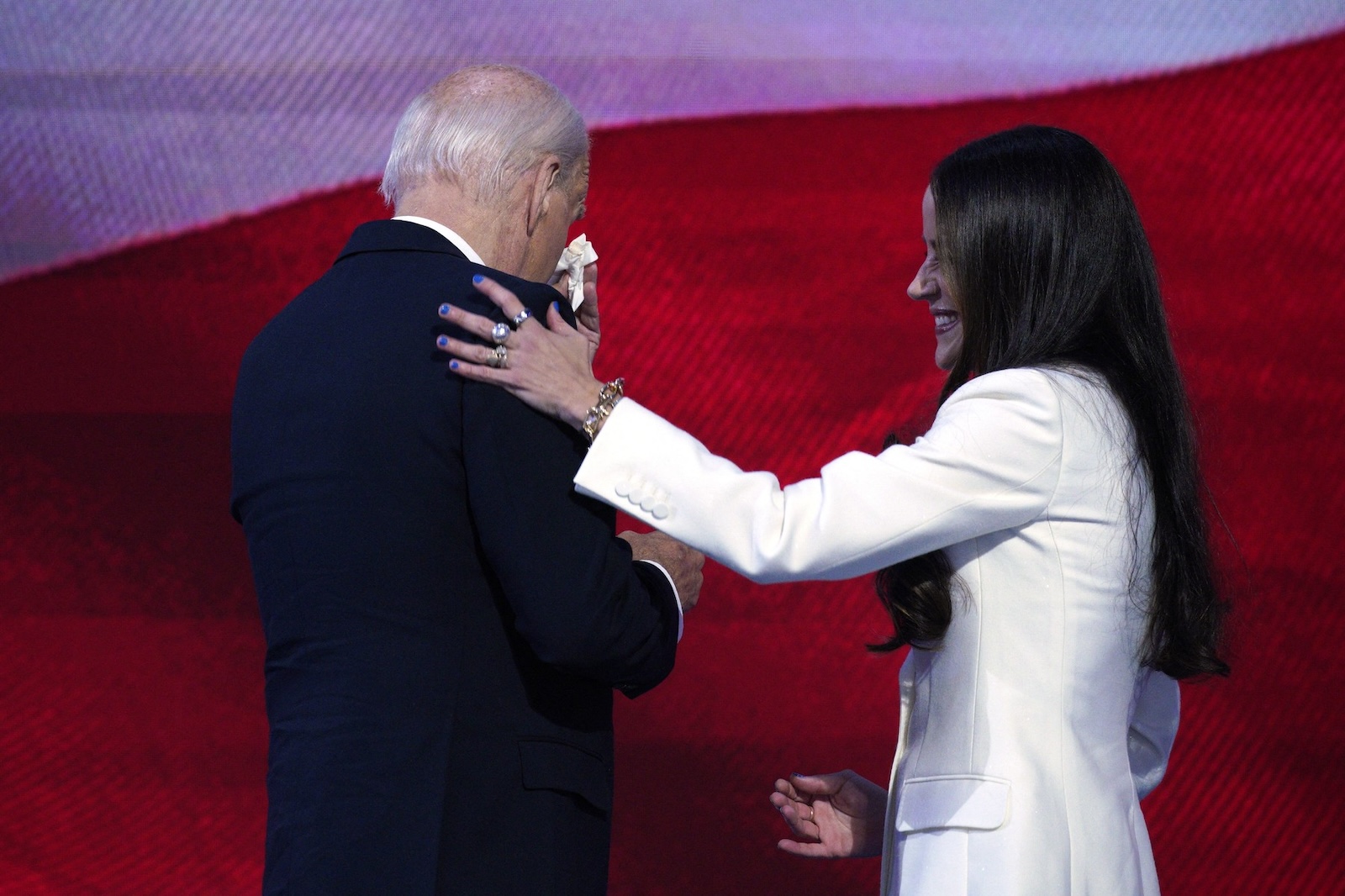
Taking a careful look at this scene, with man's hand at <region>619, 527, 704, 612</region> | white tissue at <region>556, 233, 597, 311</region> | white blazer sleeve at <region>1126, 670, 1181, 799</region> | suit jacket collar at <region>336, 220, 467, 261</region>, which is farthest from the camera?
white tissue at <region>556, 233, 597, 311</region>

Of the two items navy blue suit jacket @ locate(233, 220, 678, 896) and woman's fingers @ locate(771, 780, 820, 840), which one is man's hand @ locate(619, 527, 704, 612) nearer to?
navy blue suit jacket @ locate(233, 220, 678, 896)

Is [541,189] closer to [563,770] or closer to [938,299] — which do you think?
[938,299]

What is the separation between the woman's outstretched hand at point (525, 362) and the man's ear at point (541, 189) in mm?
212

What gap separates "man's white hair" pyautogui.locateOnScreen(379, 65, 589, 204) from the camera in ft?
4.82

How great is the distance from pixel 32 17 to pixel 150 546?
117 cm

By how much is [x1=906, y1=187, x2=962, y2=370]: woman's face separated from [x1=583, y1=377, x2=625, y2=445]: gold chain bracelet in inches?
18.2

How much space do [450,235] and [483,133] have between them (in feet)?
0.44

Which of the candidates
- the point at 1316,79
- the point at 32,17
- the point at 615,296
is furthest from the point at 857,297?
the point at 32,17

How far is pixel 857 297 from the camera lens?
2.78m

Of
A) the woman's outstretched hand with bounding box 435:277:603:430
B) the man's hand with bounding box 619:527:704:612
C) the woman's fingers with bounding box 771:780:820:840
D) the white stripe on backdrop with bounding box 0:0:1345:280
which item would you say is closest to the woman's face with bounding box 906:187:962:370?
the man's hand with bounding box 619:527:704:612

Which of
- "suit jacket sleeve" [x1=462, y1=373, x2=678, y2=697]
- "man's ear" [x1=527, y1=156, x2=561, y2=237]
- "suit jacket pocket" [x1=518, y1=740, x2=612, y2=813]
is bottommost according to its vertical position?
"suit jacket pocket" [x1=518, y1=740, x2=612, y2=813]

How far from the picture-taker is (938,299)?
1626 mm

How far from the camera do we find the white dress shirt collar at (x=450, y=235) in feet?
4.70

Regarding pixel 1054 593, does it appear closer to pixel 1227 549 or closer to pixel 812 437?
pixel 812 437
